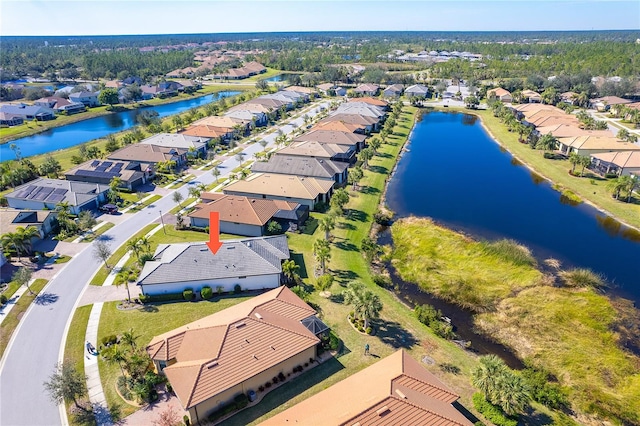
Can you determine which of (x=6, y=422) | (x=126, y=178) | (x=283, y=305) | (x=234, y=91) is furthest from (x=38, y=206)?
(x=234, y=91)

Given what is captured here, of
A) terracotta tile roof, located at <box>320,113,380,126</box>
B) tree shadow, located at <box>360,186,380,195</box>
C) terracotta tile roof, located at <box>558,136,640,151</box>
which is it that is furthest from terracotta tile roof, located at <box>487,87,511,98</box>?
tree shadow, located at <box>360,186,380,195</box>

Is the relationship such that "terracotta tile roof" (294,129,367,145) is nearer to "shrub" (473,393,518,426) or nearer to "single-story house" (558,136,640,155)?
"single-story house" (558,136,640,155)

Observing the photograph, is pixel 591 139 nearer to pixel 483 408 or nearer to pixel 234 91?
pixel 483 408

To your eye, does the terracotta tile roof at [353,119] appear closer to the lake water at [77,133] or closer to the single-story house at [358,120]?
the single-story house at [358,120]

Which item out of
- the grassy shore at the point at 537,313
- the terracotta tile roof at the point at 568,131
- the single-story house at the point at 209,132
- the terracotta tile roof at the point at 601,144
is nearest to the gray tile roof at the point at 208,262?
the grassy shore at the point at 537,313

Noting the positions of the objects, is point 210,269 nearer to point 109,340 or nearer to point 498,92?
point 109,340
